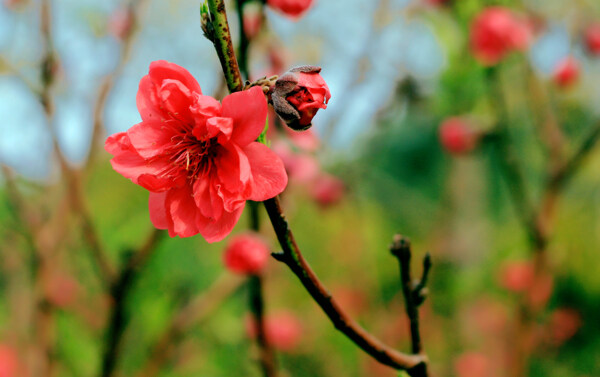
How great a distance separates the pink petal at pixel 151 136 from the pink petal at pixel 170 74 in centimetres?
6

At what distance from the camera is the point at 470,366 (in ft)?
10.5

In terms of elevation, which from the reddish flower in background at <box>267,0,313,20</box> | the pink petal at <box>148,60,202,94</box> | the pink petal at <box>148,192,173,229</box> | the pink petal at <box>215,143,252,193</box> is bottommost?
the pink petal at <box>148,192,173,229</box>

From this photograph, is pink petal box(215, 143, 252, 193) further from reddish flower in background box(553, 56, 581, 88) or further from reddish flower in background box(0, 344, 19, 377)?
reddish flower in background box(0, 344, 19, 377)

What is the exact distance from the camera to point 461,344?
3.17 metres

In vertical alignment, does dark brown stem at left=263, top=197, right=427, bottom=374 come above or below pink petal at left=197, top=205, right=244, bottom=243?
below

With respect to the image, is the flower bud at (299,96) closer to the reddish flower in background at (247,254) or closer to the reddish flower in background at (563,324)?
the reddish flower in background at (247,254)

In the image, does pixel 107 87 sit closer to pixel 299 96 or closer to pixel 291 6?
pixel 291 6

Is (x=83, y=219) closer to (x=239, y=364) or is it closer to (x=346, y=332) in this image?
(x=346, y=332)

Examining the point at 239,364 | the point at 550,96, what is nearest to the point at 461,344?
the point at 239,364

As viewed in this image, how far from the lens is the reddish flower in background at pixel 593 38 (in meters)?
2.24

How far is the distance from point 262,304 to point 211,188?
0.48 meters

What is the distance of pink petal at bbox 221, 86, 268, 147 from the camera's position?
50 centimetres

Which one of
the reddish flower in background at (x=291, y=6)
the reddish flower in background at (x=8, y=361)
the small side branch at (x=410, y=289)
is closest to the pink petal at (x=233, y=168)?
the small side branch at (x=410, y=289)

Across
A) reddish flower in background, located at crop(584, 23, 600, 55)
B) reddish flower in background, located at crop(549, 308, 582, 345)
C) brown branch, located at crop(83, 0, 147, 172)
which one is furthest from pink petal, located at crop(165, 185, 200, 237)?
reddish flower in background, located at crop(549, 308, 582, 345)
